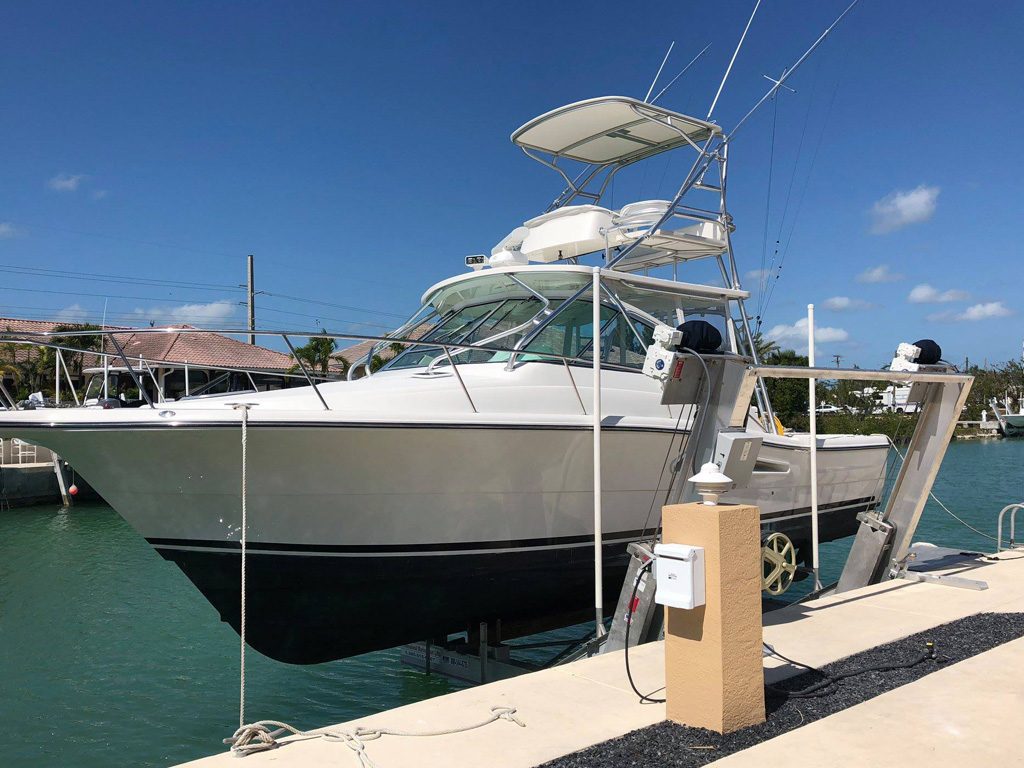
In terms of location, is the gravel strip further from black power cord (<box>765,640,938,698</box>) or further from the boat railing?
the boat railing

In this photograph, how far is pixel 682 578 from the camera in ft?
10.8

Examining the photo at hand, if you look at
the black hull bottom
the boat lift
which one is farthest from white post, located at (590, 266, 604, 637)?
the black hull bottom

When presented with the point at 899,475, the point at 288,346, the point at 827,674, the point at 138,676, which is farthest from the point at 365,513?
the point at 899,475

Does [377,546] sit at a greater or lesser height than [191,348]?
lesser

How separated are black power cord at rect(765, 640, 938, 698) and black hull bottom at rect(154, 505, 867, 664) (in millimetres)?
1912

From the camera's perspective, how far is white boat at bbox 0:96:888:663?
16.3 ft

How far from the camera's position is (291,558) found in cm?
521

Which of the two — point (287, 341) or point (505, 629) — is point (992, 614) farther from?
point (287, 341)

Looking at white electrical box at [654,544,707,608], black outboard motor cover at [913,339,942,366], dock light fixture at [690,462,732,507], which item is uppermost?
black outboard motor cover at [913,339,942,366]

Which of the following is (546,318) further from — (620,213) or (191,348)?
→ (191,348)

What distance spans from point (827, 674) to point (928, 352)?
3.38 m

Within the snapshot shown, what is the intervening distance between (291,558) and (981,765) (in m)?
3.86

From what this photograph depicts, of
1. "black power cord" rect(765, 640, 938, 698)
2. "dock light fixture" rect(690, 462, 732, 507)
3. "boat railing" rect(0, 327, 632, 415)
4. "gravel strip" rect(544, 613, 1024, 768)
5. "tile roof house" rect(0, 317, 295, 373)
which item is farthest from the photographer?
"tile roof house" rect(0, 317, 295, 373)

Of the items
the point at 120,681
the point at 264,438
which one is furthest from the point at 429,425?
the point at 120,681
